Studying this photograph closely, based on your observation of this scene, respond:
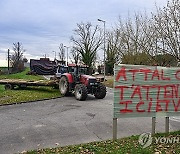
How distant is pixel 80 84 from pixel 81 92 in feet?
2.83

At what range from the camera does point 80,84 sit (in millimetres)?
15508

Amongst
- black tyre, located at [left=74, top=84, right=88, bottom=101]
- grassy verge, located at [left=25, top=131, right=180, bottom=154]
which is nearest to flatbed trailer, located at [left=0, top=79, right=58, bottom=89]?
black tyre, located at [left=74, top=84, right=88, bottom=101]

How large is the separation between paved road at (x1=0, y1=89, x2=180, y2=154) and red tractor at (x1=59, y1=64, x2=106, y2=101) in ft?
13.8

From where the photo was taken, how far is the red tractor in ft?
49.6

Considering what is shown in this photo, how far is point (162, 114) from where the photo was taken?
659cm

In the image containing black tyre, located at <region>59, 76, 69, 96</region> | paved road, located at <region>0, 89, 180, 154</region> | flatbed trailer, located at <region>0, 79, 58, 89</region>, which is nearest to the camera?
paved road, located at <region>0, 89, 180, 154</region>

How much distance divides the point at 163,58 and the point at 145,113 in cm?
1600

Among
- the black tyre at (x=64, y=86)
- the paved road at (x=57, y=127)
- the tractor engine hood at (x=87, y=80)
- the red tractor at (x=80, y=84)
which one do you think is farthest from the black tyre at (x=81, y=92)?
the paved road at (x=57, y=127)

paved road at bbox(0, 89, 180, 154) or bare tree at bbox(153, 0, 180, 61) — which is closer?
paved road at bbox(0, 89, 180, 154)

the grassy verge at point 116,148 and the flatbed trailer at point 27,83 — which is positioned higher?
the flatbed trailer at point 27,83

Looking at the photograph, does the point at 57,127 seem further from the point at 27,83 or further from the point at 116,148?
the point at 27,83

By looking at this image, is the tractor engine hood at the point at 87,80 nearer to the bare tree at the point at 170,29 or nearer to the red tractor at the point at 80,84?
the red tractor at the point at 80,84

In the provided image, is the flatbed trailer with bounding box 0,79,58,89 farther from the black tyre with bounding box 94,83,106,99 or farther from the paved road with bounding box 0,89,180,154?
the paved road with bounding box 0,89,180,154

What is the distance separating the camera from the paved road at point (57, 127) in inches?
247
